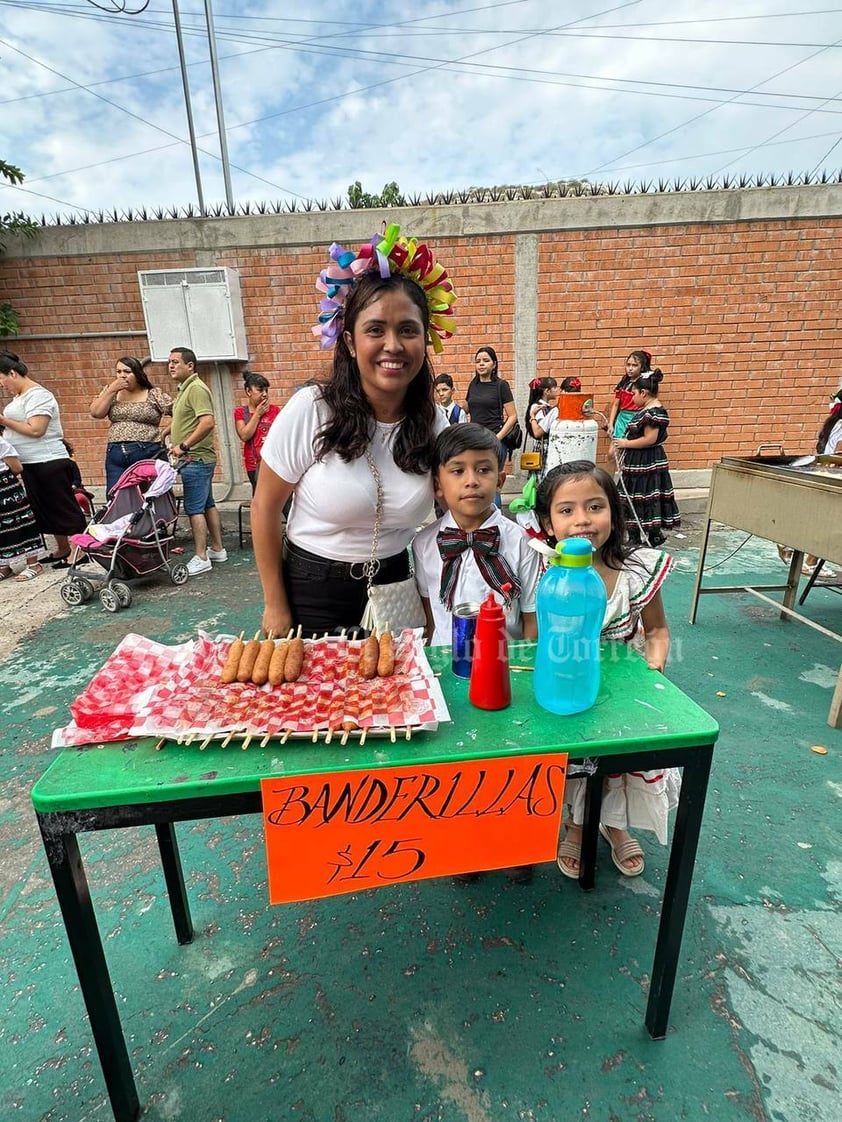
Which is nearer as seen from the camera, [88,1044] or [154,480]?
[88,1044]

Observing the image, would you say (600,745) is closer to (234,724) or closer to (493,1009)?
(234,724)

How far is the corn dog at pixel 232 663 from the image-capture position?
1447 millimetres

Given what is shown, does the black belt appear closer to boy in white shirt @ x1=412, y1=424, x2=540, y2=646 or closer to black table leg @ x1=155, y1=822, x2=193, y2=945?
boy in white shirt @ x1=412, y1=424, x2=540, y2=646

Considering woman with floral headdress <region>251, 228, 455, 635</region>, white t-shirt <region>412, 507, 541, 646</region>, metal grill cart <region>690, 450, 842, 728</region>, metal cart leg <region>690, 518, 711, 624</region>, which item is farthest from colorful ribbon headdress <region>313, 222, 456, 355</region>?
metal cart leg <region>690, 518, 711, 624</region>

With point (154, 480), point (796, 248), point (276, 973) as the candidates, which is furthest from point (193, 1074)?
point (796, 248)

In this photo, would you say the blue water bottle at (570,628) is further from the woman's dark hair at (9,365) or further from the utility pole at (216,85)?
the utility pole at (216,85)

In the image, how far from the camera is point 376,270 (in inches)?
69.2

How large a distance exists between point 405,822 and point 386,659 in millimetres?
410

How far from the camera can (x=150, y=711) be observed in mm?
1346

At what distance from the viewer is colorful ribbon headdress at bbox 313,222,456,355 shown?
68.2 inches

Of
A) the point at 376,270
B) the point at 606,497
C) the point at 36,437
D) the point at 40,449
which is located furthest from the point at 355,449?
the point at 40,449

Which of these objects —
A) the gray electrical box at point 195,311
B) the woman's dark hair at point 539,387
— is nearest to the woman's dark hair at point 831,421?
the woman's dark hair at point 539,387

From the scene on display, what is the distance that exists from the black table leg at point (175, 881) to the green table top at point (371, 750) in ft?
2.38

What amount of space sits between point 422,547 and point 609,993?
155cm
